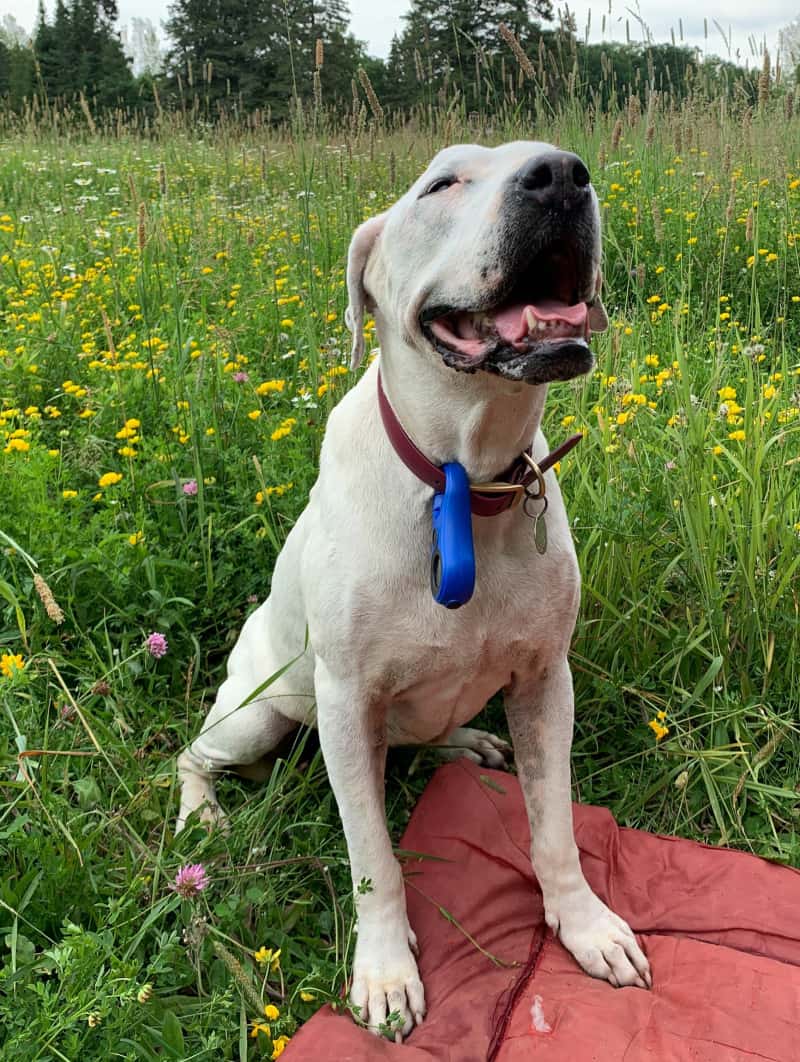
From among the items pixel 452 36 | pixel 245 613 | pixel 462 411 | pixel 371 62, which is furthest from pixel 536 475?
pixel 371 62

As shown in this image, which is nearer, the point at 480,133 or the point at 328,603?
the point at 328,603

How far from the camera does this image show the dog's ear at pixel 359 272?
1.81 metres

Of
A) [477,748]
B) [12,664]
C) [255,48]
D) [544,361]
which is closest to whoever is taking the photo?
[544,361]

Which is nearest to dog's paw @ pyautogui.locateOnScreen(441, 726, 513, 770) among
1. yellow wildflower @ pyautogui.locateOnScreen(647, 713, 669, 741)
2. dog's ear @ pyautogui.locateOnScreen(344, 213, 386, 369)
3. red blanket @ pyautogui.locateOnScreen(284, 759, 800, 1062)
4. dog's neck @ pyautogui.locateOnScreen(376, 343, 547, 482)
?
red blanket @ pyautogui.locateOnScreen(284, 759, 800, 1062)

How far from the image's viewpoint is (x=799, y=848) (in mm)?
2180

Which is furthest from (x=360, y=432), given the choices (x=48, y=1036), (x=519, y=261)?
(x=48, y=1036)

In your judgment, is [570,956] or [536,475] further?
[570,956]

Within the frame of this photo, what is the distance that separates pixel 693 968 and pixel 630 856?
33 centimetres

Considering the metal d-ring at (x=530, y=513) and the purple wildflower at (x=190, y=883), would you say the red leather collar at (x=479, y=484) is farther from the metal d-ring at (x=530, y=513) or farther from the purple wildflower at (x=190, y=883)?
the purple wildflower at (x=190, y=883)

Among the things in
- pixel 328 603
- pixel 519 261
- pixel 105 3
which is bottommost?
pixel 328 603

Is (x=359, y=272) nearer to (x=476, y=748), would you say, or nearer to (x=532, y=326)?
(x=532, y=326)

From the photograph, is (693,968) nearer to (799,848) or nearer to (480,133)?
(799,848)

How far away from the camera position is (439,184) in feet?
5.53

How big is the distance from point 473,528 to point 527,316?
0.47 m
